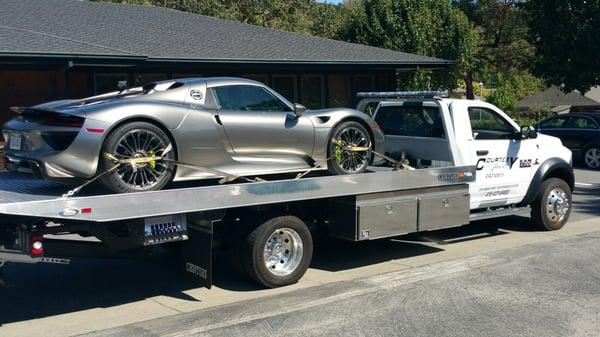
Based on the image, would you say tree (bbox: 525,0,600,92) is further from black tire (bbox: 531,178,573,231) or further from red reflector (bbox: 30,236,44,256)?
red reflector (bbox: 30,236,44,256)

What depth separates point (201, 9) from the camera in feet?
125

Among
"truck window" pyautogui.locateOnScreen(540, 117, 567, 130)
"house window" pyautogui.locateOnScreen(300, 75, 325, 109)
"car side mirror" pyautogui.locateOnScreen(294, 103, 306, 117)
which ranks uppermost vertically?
"house window" pyautogui.locateOnScreen(300, 75, 325, 109)

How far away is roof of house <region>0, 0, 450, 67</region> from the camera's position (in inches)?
512

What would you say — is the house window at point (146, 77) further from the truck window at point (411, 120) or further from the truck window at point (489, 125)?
the truck window at point (489, 125)

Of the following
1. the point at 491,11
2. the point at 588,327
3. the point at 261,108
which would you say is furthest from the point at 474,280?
the point at 491,11

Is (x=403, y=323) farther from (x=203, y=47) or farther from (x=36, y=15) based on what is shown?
(x=36, y=15)

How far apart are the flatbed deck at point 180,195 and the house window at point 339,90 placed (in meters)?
12.1

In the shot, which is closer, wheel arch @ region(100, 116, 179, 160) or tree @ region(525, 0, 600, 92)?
wheel arch @ region(100, 116, 179, 160)

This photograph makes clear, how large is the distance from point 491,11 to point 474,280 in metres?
40.1

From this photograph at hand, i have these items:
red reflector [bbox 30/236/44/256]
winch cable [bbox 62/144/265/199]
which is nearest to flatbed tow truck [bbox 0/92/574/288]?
red reflector [bbox 30/236/44/256]

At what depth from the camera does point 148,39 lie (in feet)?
51.6

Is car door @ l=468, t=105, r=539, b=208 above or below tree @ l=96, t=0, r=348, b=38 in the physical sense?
below

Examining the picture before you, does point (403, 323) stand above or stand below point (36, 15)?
below

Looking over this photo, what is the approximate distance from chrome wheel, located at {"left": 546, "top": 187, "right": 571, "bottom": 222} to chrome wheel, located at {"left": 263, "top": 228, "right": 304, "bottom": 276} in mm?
4804
